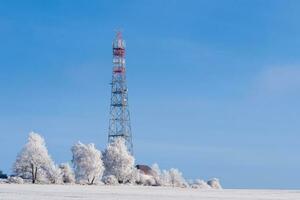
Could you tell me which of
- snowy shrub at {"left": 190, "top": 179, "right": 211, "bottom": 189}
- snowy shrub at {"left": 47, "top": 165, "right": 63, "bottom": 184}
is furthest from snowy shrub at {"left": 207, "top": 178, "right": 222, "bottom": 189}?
snowy shrub at {"left": 47, "top": 165, "right": 63, "bottom": 184}

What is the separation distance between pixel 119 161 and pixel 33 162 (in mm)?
13909

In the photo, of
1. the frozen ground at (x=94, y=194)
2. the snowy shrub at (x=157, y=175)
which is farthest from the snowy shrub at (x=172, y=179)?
the frozen ground at (x=94, y=194)

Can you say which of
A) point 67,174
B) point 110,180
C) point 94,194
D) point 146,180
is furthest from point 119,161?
point 94,194

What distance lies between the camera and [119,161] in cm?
9544

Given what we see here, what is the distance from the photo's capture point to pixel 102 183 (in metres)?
90.8

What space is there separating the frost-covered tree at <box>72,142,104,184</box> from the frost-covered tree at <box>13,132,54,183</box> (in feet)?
18.7

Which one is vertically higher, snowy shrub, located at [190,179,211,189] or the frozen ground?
snowy shrub, located at [190,179,211,189]

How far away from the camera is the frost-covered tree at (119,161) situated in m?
93.6

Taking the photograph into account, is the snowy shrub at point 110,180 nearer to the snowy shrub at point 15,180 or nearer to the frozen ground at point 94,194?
the snowy shrub at point 15,180

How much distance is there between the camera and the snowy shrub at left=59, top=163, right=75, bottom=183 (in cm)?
9031

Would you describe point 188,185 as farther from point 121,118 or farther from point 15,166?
point 15,166

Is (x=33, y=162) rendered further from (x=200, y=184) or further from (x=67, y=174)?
(x=200, y=184)

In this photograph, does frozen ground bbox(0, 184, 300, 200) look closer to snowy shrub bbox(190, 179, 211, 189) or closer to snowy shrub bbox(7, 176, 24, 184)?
snowy shrub bbox(7, 176, 24, 184)

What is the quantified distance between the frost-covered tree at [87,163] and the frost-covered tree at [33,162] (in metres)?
5.71
